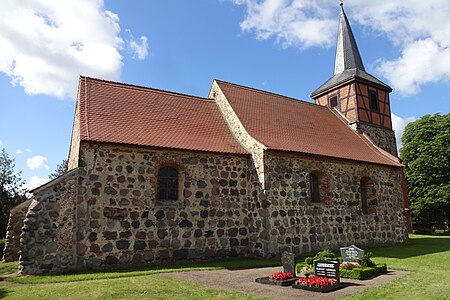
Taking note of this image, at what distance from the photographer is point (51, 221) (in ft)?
31.4

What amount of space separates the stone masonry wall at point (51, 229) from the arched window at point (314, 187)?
8.62 m

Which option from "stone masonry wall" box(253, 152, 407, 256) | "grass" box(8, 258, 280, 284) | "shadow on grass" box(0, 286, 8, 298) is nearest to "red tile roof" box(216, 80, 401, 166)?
"stone masonry wall" box(253, 152, 407, 256)

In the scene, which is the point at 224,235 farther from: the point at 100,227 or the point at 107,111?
the point at 107,111

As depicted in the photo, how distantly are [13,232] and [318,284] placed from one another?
36.0 feet

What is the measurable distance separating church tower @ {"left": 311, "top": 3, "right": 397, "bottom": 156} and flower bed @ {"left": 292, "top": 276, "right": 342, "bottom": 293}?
1382cm

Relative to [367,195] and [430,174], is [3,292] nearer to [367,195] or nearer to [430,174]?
[367,195]

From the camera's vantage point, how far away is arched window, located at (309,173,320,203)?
1377 cm

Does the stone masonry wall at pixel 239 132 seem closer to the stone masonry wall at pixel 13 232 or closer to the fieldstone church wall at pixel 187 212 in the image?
the fieldstone church wall at pixel 187 212

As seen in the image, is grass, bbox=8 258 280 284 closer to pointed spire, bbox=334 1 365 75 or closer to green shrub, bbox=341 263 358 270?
green shrub, bbox=341 263 358 270

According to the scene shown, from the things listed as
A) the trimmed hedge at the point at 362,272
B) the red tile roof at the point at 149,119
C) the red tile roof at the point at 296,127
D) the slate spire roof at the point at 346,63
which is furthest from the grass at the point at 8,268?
the slate spire roof at the point at 346,63

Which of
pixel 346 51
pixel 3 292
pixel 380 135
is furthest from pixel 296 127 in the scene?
pixel 3 292

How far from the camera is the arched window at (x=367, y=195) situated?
15539 mm

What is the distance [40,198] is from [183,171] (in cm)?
443

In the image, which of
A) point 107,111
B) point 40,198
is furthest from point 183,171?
point 40,198
